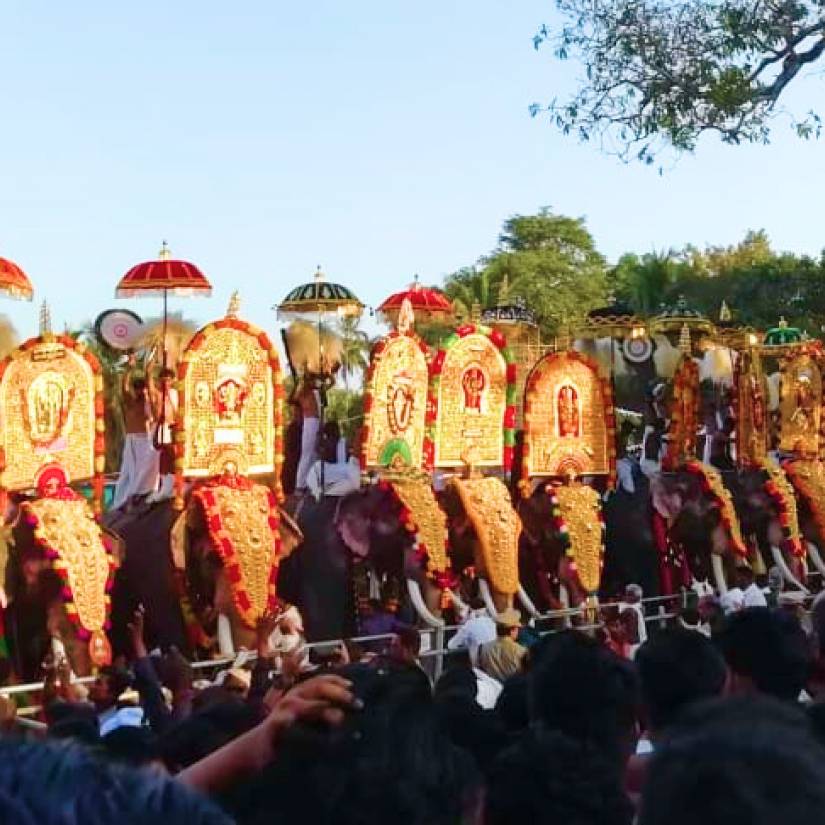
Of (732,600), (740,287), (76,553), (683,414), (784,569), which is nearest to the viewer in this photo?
(76,553)

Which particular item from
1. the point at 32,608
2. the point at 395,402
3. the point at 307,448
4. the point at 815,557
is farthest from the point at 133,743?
the point at 815,557

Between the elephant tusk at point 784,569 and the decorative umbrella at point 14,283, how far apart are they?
828cm

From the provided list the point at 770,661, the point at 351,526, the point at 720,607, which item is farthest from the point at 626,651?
the point at 770,661

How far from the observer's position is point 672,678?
11.4 feet

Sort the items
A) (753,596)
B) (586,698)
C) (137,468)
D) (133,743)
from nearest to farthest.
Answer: (133,743), (586,698), (137,468), (753,596)

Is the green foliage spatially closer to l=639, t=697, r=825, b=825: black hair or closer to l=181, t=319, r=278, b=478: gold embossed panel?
l=181, t=319, r=278, b=478: gold embossed panel

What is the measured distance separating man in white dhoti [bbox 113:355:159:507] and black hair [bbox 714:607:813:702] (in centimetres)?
820

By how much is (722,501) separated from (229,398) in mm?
5819

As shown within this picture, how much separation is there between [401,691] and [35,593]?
26.1 feet


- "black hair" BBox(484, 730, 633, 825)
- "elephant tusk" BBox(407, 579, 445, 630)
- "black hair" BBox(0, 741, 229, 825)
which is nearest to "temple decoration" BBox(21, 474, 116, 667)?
"elephant tusk" BBox(407, 579, 445, 630)

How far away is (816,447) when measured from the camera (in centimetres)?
1725

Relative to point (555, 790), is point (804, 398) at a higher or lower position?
higher

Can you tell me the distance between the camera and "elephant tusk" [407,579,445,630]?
454 inches

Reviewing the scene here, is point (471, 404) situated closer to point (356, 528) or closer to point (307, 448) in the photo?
point (307, 448)
